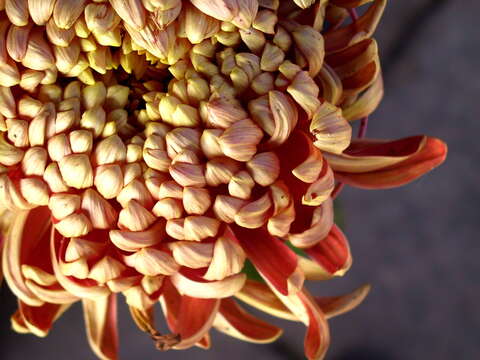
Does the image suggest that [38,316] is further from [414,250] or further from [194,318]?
[414,250]

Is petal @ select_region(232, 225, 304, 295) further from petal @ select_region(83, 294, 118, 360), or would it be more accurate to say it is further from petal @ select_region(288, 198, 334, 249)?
petal @ select_region(83, 294, 118, 360)

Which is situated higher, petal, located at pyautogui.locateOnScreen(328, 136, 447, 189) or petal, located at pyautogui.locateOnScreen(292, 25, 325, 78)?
petal, located at pyautogui.locateOnScreen(292, 25, 325, 78)

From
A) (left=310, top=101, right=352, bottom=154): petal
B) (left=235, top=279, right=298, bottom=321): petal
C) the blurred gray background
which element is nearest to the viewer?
(left=310, top=101, right=352, bottom=154): petal

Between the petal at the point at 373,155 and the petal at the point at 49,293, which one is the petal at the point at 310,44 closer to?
the petal at the point at 373,155

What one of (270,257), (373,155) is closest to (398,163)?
(373,155)

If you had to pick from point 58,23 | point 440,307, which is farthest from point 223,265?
point 440,307

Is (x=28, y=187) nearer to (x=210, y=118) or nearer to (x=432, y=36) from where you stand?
(x=210, y=118)

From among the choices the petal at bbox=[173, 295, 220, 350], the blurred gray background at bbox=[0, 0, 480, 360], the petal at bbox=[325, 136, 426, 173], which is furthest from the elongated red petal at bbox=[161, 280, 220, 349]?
the blurred gray background at bbox=[0, 0, 480, 360]
